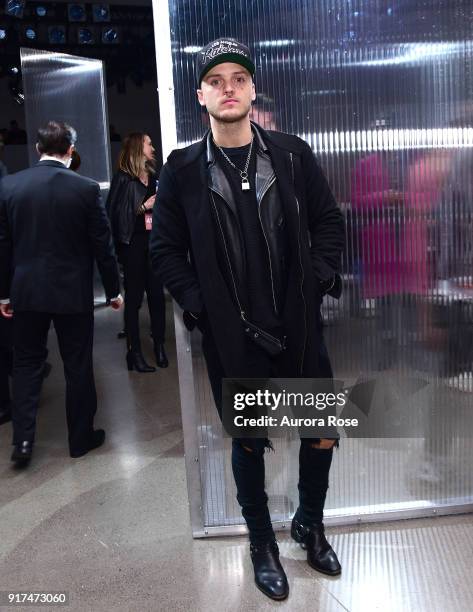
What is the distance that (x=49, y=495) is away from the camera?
9.43ft

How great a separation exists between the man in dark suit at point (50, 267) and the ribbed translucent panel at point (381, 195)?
99 centimetres

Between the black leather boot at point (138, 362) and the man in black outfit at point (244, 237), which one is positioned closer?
the man in black outfit at point (244, 237)

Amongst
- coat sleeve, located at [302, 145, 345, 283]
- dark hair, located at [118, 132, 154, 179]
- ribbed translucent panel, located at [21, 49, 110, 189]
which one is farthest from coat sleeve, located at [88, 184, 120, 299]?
ribbed translucent panel, located at [21, 49, 110, 189]

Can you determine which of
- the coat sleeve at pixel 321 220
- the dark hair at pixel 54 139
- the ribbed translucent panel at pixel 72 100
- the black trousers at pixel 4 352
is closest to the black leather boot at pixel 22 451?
the black trousers at pixel 4 352

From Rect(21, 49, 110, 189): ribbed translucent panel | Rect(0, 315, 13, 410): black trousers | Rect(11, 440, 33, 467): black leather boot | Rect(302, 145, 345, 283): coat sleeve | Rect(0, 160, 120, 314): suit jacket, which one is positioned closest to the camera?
Rect(302, 145, 345, 283): coat sleeve

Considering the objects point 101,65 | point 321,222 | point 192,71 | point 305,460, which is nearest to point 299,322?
point 321,222

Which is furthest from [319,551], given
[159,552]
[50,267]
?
[50,267]

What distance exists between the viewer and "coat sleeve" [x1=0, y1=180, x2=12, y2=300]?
10.0 ft

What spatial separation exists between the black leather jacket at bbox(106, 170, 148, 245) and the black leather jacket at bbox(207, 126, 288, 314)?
2.47m

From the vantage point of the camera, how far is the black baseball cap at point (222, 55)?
1896 millimetres

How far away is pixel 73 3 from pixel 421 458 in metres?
8.54

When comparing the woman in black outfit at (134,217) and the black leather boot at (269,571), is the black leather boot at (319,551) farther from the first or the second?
the woman in black outfit at (134,217)

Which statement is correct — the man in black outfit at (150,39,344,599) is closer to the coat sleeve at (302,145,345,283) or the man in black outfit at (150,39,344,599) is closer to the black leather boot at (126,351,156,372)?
the coat sleeve at (302,145,345,283)

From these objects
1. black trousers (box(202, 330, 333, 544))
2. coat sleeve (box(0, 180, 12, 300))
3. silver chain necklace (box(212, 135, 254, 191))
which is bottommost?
black trousers (box(202, 330, 333, 544))
